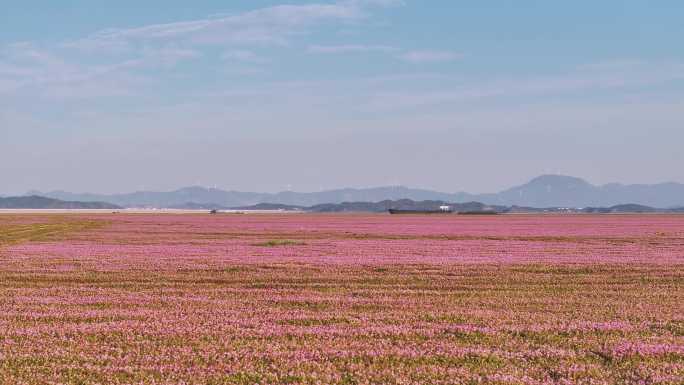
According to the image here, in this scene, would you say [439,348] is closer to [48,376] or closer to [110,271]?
[48,376]

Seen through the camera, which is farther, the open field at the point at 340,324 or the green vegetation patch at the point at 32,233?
the green vegetation patch at the point at 32,233

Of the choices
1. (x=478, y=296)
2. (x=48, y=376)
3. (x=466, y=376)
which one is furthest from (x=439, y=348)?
(x=478, y=296)

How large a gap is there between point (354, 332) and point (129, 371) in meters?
5.09

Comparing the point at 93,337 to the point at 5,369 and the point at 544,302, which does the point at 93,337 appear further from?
the point at 544,302

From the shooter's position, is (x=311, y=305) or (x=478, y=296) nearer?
(x=311, y=305)

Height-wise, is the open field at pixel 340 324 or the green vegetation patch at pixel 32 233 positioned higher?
the green vegetation patch at pixel 32 233

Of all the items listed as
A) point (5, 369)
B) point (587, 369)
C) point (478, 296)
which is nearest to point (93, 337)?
point (5, 369)

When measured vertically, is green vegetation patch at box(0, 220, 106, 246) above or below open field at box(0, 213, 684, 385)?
above

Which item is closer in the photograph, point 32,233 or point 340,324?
point 340,324

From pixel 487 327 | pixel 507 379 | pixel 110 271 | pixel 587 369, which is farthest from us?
pixel 110 271

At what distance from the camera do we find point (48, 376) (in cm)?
1187

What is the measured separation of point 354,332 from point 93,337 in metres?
5.31

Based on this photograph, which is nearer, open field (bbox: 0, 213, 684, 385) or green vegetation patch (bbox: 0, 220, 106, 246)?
open field (bbox: 0, 213, 684, 385)

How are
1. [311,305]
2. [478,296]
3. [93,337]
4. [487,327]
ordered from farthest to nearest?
1. [478,296]
2. [311,305]
3. [487,327]
4. [93,337]
